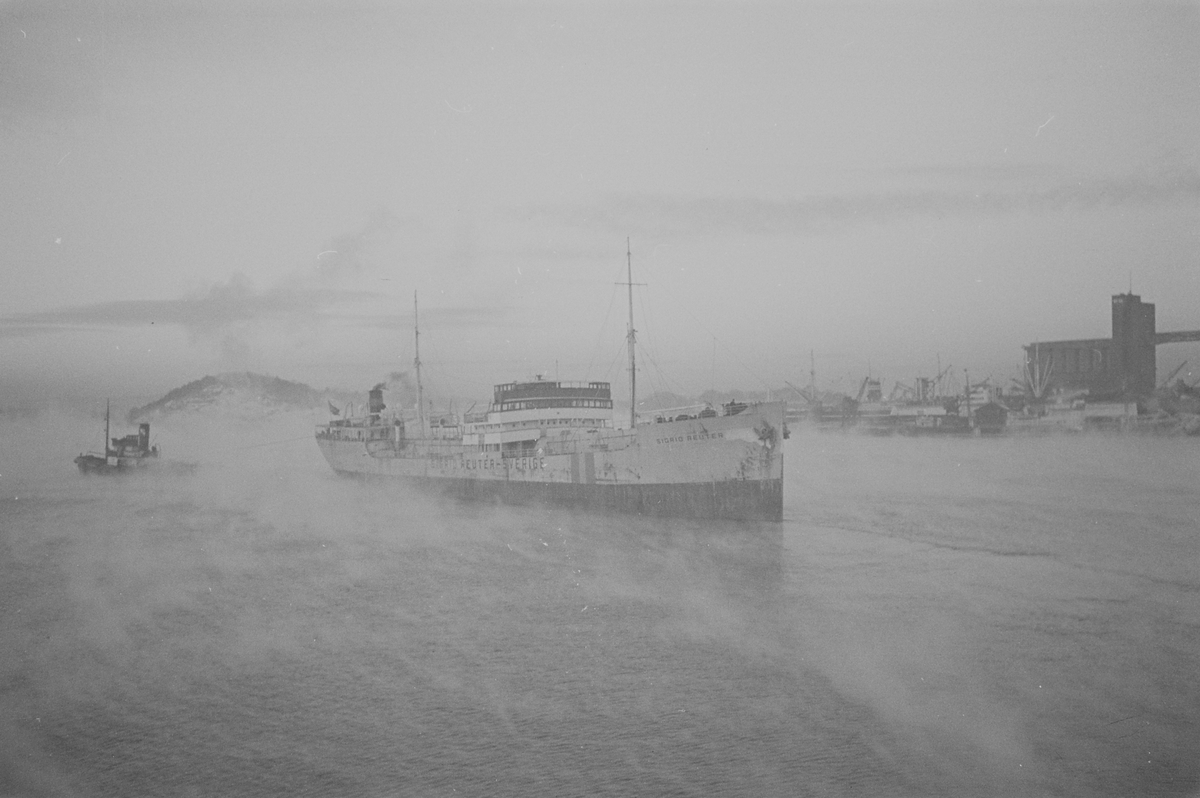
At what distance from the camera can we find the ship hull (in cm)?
1177

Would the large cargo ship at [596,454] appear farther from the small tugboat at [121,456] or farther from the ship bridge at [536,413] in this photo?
the small tugboat at [121,456]

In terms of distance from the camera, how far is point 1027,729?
226 inches

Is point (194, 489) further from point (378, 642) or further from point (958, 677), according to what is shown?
point (958, 677)

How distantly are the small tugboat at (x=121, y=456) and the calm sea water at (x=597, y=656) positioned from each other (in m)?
1.58

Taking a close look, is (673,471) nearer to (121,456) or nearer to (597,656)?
(597,656)

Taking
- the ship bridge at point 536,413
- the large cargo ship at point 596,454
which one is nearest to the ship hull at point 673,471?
the large cargo ship at point 596,454

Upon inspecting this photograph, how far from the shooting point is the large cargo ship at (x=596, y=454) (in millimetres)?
11859

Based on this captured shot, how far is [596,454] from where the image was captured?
42.4 ft

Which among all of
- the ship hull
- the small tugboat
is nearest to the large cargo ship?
the ship hull

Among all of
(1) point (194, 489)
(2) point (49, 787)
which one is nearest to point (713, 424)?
(2) point (49, 787)

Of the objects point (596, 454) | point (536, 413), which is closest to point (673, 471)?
point (596, 454)

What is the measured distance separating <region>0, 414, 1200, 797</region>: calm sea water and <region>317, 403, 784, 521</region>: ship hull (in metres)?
0.48

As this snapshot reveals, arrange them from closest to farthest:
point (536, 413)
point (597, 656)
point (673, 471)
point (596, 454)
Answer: point (597, 656), point (673, 471), point (596, 454), point (536, 413)

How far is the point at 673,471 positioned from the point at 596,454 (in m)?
1.32
